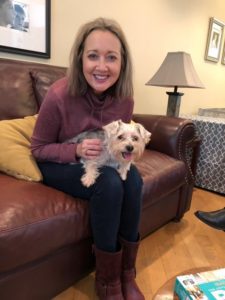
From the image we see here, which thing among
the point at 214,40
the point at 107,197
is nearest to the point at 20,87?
the point at 107,197

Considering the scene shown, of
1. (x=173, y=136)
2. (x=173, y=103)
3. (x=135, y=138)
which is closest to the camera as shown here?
(x=135, y=138)

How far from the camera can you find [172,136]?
1958mm

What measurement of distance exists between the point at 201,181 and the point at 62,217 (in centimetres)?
209

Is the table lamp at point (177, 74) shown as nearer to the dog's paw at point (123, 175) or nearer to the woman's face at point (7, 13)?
the woman's face at point (7, 13)

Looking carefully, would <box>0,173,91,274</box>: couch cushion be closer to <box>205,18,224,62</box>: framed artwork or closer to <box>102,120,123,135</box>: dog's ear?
<box>102,120,123,135</box>: dog's ear

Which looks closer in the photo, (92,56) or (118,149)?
(118,149)

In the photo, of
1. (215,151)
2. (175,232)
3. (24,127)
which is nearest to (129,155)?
(24,127)

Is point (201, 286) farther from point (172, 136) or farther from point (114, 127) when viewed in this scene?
point (172, 136)

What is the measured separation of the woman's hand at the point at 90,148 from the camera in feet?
4.03

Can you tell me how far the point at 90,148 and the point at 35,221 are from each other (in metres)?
0.39

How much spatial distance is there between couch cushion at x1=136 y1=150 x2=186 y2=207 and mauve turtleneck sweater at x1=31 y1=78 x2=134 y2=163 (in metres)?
0.41

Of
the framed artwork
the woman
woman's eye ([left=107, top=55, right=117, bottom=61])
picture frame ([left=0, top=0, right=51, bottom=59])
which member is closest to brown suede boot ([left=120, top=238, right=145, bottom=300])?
the woman

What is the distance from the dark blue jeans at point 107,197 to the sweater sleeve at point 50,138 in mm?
49

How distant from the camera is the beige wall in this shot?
88.8 inches
